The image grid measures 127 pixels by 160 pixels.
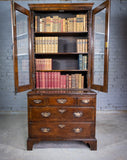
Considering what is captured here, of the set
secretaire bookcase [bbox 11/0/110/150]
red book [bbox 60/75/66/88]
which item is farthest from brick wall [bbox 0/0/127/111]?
red book [bbox 60/75/66/88]

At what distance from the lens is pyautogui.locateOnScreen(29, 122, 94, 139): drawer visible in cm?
207

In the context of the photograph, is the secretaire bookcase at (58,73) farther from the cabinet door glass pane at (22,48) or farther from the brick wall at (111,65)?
the brick wall at (111,65)

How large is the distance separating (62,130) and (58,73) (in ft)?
3.21

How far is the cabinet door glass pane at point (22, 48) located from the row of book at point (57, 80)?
24 cm

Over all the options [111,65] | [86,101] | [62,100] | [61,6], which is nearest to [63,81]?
[62,100]

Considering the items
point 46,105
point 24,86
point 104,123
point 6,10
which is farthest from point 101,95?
point 6,10

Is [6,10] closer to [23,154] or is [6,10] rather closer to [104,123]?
[23,154]

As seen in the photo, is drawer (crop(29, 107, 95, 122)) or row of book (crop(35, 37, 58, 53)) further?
row of book (crop(35, 37, 58, 53))

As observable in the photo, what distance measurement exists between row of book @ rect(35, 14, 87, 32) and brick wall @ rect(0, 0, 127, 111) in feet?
5.03

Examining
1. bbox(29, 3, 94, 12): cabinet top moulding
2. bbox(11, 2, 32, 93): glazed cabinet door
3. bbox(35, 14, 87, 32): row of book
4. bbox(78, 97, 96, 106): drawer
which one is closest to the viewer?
bbox(11, 2, 32, 93): glazed cabinet door

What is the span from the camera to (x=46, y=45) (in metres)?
2.33

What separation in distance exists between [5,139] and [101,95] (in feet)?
8.46

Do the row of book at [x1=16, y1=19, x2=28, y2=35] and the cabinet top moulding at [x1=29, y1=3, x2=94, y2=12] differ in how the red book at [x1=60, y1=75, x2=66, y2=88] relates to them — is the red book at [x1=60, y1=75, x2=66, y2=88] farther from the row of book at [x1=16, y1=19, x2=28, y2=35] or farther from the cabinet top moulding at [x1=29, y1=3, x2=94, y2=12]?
the cabinet top moulding at [x1=29, y1=3, x2=94, y2=12]

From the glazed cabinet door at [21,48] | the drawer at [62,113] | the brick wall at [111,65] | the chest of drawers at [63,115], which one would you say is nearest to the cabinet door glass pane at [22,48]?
the glazed cabinet door at [21,48]
